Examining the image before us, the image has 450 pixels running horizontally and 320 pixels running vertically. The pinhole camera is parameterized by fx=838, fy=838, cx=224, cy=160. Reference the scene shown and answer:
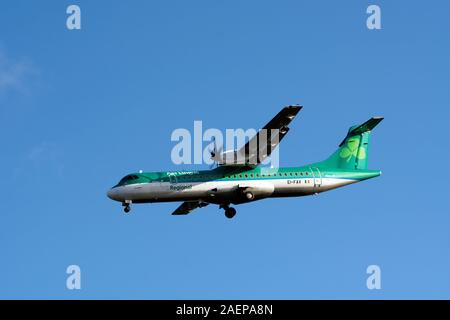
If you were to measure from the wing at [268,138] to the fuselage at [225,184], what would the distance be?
3.15 feet

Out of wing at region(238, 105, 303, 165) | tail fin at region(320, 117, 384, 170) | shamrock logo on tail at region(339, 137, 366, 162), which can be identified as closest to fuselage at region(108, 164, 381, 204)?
wing at region(238, 105, 303, 165)

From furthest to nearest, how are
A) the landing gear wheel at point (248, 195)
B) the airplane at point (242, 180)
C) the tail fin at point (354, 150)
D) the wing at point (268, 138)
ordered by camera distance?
the tail fin at point (354, 150) < the landing gear wheel at point (248, 195) < the airplane at point (242, 180) < the wing at point (268, 138)

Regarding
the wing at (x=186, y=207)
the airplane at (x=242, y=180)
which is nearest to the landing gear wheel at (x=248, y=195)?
the airplane at (x=242, y=180)

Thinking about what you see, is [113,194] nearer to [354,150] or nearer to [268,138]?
[268,138]

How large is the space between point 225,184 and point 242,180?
3.50 feet

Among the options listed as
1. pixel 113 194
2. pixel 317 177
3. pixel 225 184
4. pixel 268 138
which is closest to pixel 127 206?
pixel 113 194

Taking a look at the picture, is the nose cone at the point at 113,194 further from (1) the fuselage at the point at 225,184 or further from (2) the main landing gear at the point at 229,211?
(2) the main landing gear at the point at 229,211

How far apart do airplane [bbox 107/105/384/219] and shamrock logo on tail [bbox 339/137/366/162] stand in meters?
1.22

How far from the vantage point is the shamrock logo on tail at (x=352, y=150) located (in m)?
50.7

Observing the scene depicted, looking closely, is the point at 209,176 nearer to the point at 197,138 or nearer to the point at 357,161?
the point at 197,138

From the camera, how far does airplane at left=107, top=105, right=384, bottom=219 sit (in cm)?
4506

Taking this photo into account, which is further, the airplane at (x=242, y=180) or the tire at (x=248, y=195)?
the tire at (x=248, y=195)
